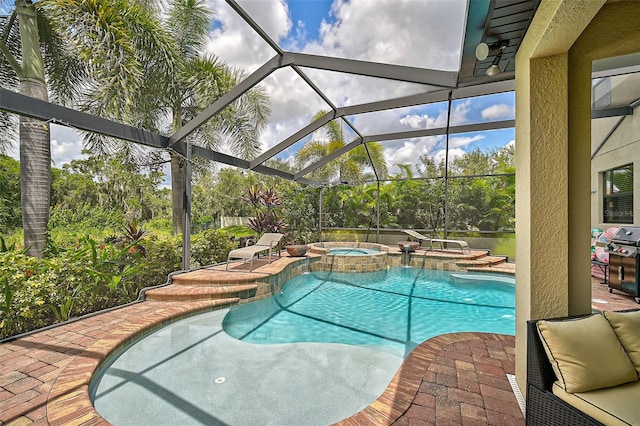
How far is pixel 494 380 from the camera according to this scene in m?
2.96

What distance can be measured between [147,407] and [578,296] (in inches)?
167

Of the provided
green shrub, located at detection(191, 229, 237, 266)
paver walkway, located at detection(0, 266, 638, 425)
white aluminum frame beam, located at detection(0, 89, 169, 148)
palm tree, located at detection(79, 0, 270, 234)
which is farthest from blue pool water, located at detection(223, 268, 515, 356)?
palm tree, located at detection(79, 0, 270, 234)

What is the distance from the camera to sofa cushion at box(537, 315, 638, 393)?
200cm

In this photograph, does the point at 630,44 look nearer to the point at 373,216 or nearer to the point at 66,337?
the point at 66,337

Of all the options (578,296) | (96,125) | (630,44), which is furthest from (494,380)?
(96,125)

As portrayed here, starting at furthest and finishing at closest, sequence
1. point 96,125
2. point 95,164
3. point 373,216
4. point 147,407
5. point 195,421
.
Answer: point 373,216 → point 95,164 → point 96,125 → point 147,407 → point 195,421

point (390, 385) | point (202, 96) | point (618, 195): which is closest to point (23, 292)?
point (390, 385)

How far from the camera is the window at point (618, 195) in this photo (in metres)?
8.31

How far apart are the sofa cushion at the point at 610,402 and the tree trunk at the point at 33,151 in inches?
316

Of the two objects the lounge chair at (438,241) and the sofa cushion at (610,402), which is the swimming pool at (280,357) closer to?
the sofa cushion at (610,402)

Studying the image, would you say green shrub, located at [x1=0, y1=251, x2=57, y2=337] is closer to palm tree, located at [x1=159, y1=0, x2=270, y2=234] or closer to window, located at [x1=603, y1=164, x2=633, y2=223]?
palm tree, located at [x1=159, y1=0, x2=270, y2=234]

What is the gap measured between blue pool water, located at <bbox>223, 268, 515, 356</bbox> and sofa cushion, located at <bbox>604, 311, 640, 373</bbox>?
2.56m

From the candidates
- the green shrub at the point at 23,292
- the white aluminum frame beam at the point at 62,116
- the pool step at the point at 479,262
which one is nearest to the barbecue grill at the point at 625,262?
the pool step at the point at 479,262

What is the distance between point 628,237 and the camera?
6055mm
